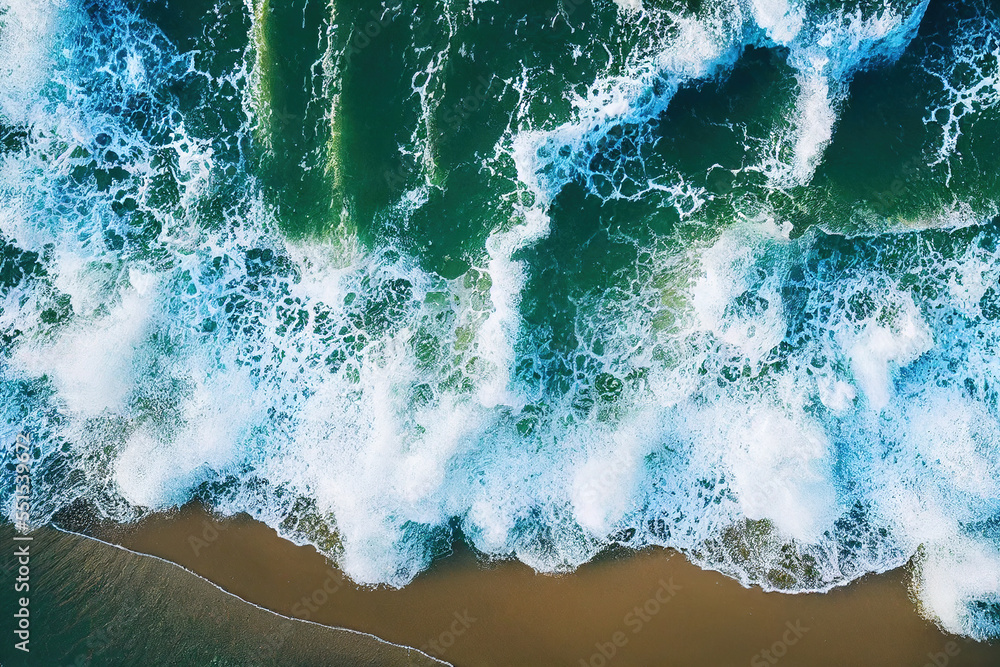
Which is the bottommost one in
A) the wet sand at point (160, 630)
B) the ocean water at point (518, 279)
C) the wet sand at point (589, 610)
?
the wet sand at point (160, 630)

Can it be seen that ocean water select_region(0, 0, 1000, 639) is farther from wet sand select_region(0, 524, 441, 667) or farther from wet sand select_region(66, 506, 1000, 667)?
wet sand select_region(0, 524, 441, 667)

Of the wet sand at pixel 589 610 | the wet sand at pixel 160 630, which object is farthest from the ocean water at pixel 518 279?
Answer: the wet sand at pixel 160 630

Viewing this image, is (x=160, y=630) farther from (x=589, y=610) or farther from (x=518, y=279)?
(x=518, y=279)

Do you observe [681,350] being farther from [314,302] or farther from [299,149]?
[299,149]

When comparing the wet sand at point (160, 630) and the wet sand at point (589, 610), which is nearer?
the wet sand at point (589, 610)

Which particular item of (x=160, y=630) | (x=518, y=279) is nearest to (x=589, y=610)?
(x=518, y=279)

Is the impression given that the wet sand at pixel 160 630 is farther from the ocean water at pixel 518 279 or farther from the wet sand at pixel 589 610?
the ocean water at pixel 518 279
